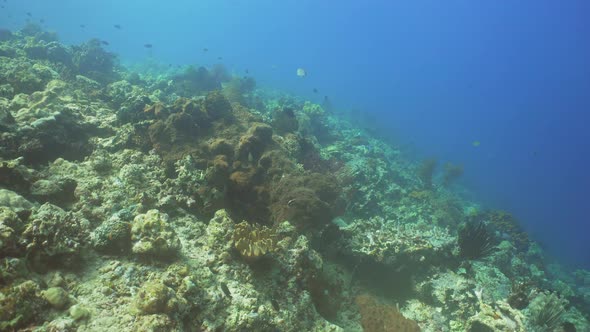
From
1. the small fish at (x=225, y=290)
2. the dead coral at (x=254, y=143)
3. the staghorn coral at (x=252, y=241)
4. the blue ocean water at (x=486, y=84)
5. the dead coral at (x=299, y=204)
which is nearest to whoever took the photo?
the small fish at (x=225, y=290)

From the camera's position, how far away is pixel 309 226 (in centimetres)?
654

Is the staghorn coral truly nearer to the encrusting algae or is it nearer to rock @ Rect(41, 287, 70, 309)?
the encrusting algae

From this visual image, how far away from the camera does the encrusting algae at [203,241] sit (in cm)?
362

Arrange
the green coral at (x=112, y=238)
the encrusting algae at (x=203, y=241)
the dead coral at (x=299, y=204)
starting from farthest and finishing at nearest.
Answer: the dead coral at (x=299, y=204), the green coral at (x=112, y=238), the encrusting algae at (x=203, y=241)

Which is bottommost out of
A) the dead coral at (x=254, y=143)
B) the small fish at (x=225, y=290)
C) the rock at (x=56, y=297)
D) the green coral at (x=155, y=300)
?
the small fish at (x=225, y=290)

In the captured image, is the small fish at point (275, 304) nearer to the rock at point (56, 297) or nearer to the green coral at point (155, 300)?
the green coral at point (155, 300)

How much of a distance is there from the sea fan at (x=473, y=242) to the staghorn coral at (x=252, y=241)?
6051mm

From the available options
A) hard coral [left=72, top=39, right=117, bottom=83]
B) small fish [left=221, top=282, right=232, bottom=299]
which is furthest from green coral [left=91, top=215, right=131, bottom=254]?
hard coral [left=72, top=39, right=117, bottom=83]

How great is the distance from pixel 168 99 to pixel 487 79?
229416 mm

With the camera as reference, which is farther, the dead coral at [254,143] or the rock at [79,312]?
the dead coral at [254,143]

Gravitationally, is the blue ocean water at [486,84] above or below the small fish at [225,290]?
above

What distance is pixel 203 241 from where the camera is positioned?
17.1ft

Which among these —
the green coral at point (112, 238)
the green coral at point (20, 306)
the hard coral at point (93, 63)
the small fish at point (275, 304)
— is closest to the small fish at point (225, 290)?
the small fish at point (275, 304)

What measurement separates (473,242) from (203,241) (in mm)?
7302
